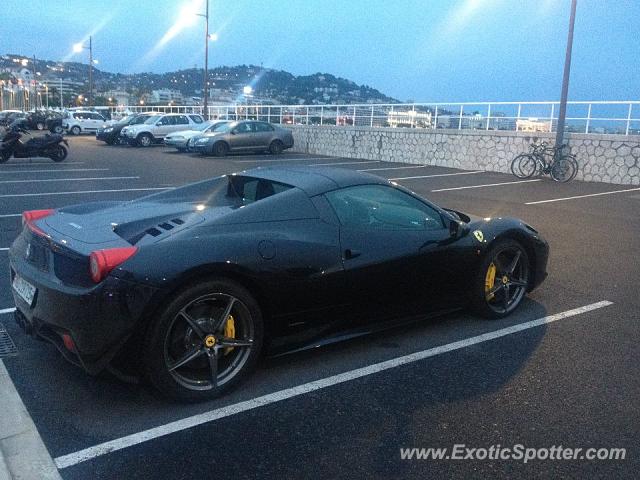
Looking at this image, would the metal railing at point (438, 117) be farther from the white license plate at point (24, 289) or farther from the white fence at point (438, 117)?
the white license plate at point (24, 289)

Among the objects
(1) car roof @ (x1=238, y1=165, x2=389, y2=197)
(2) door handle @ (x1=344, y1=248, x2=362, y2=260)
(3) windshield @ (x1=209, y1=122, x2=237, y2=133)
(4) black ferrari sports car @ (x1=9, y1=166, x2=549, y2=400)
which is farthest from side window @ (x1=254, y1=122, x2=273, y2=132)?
(2) door handle @ (x1=344, y1=248, x2=362, y2=260)

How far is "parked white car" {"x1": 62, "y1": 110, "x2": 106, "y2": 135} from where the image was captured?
40.8 metres

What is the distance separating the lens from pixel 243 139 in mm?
24828

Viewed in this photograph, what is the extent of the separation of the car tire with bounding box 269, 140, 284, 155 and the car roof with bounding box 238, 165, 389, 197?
2150 cm

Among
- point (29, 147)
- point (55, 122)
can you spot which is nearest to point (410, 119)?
point (29, 147)

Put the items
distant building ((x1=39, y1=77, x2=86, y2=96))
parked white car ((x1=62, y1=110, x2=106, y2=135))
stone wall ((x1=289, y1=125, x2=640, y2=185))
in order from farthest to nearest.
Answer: distant building ((x1=39, y1=77, x2=86, y2=96))
parked white car ((x1=62, y1=110, x2=106, y2=135))
stone wall ((x1=289, y1=125, x2=640, y2=185))

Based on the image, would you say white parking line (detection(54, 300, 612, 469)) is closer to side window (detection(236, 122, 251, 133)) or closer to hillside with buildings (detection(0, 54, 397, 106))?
side window (detection(236, 122, 251, 133))

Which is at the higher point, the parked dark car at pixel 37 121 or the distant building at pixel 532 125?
the distant building at pixel 532 125

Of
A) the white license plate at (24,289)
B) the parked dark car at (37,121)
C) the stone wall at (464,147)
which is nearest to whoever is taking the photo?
the white license plate at (24,289)

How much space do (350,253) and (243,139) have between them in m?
21.5

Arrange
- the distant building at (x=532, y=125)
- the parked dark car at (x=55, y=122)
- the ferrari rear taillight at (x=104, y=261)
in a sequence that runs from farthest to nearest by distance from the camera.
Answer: the parked dark car at (x=55, y=122) → the distant building at (x=532, y=125) → the ferrari rear taillight at (x=104, y=261)

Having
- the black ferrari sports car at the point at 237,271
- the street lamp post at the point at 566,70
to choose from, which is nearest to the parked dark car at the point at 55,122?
the street lamp post at the point at 566,70

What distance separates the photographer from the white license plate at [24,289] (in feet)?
11.6

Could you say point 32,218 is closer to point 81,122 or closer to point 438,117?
point 438,117
